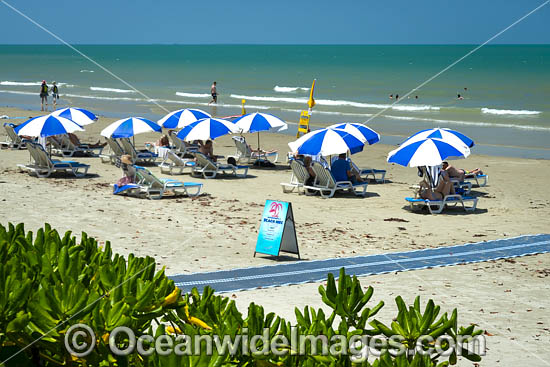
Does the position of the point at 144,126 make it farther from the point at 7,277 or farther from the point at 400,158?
the point at 7,277

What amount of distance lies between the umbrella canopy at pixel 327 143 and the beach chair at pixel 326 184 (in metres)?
0.55

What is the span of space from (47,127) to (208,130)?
354 cm

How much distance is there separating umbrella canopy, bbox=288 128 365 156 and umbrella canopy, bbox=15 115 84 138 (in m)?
4.89

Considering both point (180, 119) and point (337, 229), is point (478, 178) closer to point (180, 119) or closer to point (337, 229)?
point (337, 229)

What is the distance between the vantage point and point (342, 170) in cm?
1537

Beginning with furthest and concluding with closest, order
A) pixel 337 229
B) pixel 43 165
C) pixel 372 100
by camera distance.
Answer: pixel 372 100 → pixel 43 165 → pixel 337 229

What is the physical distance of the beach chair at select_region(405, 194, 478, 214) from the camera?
44.8ft

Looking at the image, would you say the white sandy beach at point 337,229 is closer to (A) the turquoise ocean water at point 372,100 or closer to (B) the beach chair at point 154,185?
(B) the beach chair at point 154,185

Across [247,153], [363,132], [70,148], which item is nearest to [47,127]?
[70,148]

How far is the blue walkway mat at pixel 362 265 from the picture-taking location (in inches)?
325

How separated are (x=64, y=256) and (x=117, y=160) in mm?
14302

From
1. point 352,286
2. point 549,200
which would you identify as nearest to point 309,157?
point 549,200

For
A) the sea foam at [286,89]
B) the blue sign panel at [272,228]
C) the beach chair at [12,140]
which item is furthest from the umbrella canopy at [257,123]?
the sea foam at [286,89]

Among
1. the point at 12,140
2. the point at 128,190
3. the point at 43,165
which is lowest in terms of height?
the point at 128,190
